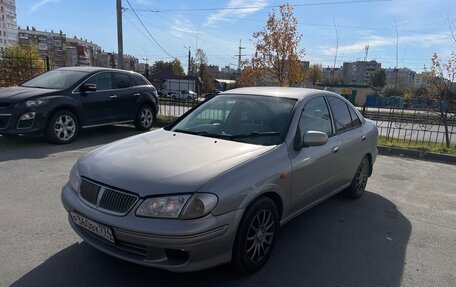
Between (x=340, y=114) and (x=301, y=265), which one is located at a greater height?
(x=340, y=114)

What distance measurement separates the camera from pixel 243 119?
3750 millimetres

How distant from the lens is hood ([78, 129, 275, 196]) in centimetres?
254

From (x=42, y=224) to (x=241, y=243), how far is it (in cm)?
230

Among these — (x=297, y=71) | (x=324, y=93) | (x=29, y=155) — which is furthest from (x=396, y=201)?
(x=297, y=71)

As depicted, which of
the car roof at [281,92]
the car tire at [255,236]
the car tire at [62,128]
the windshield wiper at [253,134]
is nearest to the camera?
the car tire at [255,236]

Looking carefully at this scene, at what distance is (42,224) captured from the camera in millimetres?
3707

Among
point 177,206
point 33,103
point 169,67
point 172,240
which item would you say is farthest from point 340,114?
point 169,67

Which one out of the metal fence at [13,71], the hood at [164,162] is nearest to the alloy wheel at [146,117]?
the hood at [164,162]

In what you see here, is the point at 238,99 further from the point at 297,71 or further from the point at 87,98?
the point at 297,71

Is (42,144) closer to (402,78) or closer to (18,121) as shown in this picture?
(18,121)

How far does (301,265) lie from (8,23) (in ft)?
445

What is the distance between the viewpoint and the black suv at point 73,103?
6.80 meters

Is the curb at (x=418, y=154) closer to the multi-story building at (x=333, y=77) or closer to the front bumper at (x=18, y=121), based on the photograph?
the front bumper at (x=18, y=121)

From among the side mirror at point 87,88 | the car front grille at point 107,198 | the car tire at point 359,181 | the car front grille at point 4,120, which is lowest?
the car tire at point 359,181
